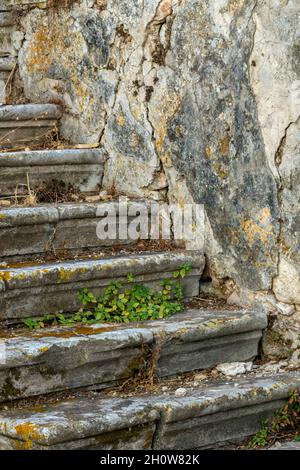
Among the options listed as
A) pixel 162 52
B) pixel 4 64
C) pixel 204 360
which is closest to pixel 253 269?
pixel 204 360

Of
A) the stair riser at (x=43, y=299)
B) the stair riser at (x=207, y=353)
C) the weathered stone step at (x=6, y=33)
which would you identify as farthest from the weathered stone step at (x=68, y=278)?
the weathered stone step at (x=6, y=33)

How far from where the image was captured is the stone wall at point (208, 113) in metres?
3.75

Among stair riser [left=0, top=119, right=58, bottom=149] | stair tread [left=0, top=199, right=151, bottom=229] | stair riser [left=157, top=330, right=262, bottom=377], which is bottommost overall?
stair riser [left=157, top=330, right=262, bottom=377]

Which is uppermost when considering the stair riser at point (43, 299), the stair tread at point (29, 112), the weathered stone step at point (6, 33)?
the weathered stone step at point (6, 33)

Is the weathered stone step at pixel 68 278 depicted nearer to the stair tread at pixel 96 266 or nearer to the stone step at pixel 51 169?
the stair tread at pixel 96 266

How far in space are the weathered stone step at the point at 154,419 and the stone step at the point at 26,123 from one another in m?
1.66

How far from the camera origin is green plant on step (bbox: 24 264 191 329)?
12.1 feet

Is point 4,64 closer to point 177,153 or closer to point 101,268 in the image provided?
point 177,153

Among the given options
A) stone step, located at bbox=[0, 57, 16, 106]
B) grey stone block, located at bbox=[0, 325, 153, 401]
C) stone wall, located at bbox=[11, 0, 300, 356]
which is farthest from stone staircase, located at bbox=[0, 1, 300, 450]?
stone step, located at bbox=[0, 57, 16, 106]

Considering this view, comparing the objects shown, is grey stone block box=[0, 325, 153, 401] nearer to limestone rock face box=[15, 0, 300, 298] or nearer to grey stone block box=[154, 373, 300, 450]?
grey stone block box=[154, 373, 300, 450]

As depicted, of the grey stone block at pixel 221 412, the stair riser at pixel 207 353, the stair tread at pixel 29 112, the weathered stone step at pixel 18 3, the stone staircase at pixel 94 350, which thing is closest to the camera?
the stone staircase at pixel 94 350

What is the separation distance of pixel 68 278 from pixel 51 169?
79cm

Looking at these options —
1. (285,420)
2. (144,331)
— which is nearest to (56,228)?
(144,331)

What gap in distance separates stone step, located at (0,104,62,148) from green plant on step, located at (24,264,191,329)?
1.07m
